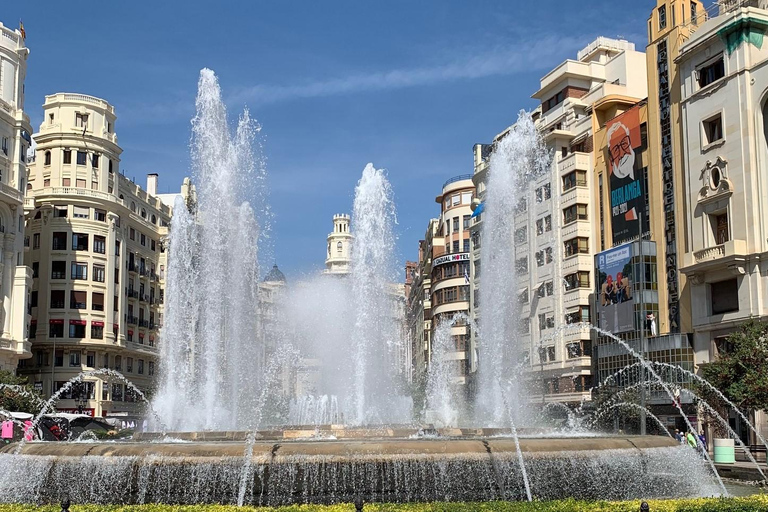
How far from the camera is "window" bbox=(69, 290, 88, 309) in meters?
75.1

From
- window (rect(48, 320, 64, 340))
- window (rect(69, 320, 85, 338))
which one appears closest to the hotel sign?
window (rect(69, 320, 85, 338))

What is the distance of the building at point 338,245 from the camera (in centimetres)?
19275

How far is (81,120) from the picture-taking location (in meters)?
78.7

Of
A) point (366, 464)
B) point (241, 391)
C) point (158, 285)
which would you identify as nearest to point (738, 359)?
point (241, 391)

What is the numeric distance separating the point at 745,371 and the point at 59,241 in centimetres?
5695

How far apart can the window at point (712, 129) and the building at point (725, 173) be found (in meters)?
0.05

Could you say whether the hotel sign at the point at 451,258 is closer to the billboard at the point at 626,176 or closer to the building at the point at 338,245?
the billboard at the point at 626,176

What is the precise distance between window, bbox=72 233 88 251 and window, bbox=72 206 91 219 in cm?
155

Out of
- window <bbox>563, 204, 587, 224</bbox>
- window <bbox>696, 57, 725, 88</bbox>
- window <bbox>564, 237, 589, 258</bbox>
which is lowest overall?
window <bbox>564, 237, 589, 258</bbox>

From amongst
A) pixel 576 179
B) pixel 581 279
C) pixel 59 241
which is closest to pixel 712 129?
pixel 576 179

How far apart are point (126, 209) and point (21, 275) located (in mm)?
17992

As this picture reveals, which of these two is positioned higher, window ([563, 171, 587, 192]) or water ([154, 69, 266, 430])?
window ([563, 171, 587, 192])

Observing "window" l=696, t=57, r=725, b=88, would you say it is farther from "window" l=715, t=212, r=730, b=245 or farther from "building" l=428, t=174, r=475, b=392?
"building" l=428, t=174, r=475, b=392

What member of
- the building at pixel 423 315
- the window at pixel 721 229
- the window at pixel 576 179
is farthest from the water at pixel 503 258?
the building at pixel 423 315
